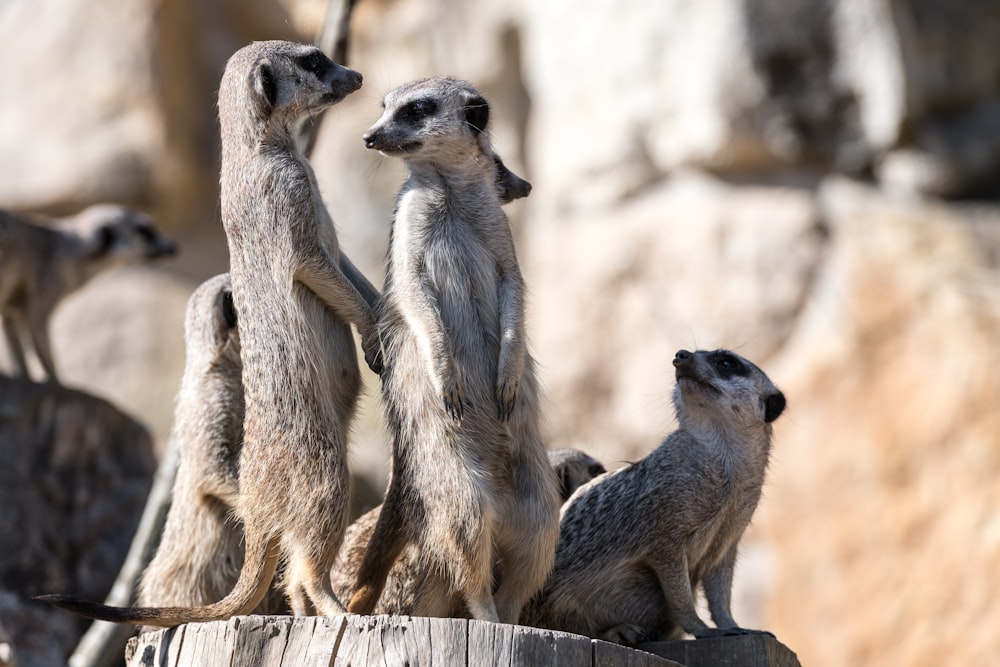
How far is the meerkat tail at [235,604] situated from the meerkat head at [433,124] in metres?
1.42

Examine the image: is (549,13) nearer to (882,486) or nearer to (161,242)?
(161,242)

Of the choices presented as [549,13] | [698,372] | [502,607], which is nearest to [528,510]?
[502,607]

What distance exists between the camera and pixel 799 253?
10.4 m

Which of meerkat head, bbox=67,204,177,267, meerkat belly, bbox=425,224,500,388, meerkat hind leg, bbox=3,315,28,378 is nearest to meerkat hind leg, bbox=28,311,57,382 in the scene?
meerkat hind leg, bbox=3,315,28,378

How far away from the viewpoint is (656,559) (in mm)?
5004

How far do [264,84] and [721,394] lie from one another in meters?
2.15

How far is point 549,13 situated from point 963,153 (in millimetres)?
3642

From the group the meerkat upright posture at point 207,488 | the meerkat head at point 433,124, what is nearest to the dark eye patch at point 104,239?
the meerkat upright posture at point 207,488

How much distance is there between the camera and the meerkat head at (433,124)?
472 cm

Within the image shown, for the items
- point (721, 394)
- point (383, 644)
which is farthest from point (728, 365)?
point (383, 644)

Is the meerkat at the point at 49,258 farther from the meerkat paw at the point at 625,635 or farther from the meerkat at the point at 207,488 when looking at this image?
the meerkat paw at the point at 625,635

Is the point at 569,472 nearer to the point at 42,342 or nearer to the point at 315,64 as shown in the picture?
the point at 315,64

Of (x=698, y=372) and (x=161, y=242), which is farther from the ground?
(x=161, y=242)

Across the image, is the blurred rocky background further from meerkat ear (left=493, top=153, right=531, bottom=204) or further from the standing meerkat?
the standing meerkat
